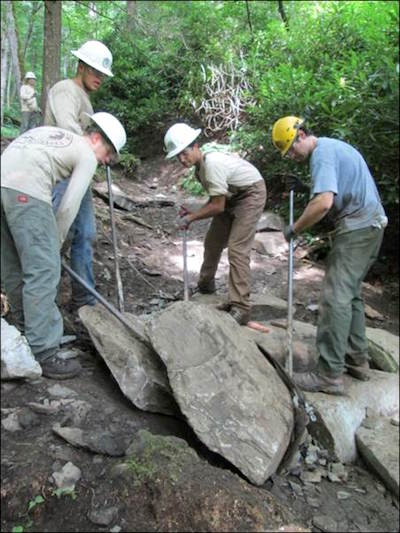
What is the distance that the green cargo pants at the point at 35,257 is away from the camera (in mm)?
3098

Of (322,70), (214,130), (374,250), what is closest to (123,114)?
(214,130)

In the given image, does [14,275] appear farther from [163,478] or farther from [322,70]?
[322,70]

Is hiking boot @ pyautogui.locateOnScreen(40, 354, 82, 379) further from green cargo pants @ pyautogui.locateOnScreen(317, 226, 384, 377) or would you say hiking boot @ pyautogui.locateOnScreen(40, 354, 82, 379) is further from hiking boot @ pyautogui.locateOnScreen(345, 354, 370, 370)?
hiking boot @ pyautogui.locateOnScreen(345, 354, 370, 370)

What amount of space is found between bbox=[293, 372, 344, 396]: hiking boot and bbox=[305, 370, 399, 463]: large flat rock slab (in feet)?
0.15

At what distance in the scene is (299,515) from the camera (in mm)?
3002

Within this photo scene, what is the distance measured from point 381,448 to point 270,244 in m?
4.74

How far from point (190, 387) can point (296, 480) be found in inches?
40.7

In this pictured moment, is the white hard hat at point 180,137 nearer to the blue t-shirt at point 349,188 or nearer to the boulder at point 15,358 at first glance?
the blue t-shirt at point 349,188

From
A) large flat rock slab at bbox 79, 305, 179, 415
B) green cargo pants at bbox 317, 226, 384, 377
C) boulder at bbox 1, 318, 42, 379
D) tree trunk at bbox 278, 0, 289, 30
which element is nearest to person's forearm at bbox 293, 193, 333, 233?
green cargo pants at bbox 317, 226, 384, 377

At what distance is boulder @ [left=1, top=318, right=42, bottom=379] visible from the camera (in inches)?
116

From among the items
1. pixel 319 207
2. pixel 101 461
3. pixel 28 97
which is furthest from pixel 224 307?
pixel 28 97

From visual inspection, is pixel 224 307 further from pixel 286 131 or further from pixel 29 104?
pixel 29 104

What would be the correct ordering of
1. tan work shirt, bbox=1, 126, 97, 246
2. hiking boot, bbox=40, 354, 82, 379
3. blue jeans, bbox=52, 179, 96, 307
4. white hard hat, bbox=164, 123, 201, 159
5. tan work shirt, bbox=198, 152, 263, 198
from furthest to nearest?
tan work shirt, bbox=198, 152, 263, 198, white hard hat, bbox=164, 123, 201, 159, blue jeans, bbox=52, 179, 96, 307, hiking boot, bbox=40, 354, 82, 379, tan work shirt, bbox=1, 126, 97, 246

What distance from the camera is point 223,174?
443 cm
